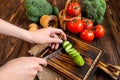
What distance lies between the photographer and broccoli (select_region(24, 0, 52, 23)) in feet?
3.70

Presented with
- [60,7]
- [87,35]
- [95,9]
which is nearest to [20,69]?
[87,35]

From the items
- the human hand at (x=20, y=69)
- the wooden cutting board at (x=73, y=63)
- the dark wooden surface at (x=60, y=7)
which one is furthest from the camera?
the dark wooden surface at (x=60, y=7)

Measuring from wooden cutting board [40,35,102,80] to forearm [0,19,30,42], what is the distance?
0.49ft

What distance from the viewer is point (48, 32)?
88cm

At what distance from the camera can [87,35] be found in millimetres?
1043

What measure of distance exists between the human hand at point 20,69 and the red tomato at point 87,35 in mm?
445

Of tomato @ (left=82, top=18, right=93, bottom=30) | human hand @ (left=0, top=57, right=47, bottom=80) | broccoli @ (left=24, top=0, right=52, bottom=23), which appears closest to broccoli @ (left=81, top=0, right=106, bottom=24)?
tomato @ (left=82, top=18, right=93, bottom=30)

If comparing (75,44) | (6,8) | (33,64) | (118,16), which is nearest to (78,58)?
(75,44)

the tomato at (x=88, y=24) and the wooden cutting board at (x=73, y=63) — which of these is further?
the tomato at (x=88, y=24)

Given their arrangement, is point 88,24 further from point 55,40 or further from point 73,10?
point 55,40

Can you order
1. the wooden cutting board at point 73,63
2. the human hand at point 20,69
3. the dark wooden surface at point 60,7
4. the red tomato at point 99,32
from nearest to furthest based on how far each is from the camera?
the human hand at point 20,69 → the wooden cutting board at point 73,63 → the dark wooden surface at point 60,7 → the red tomato at point 99,32

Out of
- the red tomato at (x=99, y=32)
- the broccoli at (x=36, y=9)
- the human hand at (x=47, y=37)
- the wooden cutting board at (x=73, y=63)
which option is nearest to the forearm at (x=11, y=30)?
the human hand at (x=47, y=37)

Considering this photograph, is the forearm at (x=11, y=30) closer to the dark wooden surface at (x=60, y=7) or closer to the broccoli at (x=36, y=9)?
the dark wooden surface at (x=60, y=7)

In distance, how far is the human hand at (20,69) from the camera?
60cm
